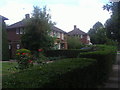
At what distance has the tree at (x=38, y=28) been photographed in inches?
882

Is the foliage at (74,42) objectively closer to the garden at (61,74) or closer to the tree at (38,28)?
the tree at (38,28)

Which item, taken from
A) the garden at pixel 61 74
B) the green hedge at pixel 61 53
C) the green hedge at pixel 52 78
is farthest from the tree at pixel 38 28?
the green hedge at pixel 52 78

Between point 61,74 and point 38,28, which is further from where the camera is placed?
point 38,28

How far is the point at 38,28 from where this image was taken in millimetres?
22375

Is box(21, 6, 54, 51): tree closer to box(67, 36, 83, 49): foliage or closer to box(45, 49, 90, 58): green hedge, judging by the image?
box(45, 49, 90, 58): green hedge

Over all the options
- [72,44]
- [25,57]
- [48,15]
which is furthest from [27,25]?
[72,44]

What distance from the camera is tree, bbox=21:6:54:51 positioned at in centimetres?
2241

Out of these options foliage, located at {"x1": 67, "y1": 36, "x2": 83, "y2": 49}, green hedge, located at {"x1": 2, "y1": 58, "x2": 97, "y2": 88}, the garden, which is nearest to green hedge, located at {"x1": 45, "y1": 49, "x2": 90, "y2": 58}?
foliage, located at {"x1": 67, "y1": 36, "x2": 83, "y2": 49}

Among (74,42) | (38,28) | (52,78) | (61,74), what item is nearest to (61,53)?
(38,28)

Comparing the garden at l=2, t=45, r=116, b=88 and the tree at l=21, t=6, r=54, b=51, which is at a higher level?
the tree at l=21, t=6, r=54, b=51

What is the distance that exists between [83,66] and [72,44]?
34.6 m

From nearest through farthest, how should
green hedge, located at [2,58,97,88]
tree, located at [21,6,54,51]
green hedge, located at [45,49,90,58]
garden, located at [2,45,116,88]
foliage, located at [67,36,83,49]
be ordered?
green hedge, located at [2,58,97,88]
garden, located at [2,45,116,88]
tree, located at [21,6,54,51]
green hedge, located at [45,49,90,58]
foliage, located at [67,36,83,49]

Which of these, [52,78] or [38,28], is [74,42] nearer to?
[38,28]

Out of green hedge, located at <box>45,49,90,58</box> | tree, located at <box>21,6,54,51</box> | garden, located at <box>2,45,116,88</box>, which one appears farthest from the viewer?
green hedge, located at <box>45,49,90,58</box>
